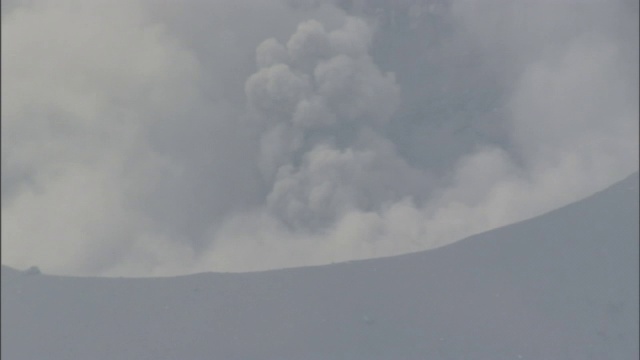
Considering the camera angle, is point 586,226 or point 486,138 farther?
point 486,138

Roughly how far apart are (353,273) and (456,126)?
55 cm

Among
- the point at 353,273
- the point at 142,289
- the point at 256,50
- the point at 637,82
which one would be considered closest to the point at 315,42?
the point at 256,50

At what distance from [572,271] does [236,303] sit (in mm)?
841

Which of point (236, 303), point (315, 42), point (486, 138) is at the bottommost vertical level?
point (236, 303)

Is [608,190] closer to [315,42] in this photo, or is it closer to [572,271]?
[572,271]

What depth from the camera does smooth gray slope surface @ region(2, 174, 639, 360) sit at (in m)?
1.93

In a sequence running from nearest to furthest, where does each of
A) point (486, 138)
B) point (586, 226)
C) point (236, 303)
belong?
point (236, 303), point (586, 226), point (486, 138)

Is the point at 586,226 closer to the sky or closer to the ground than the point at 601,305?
closer to the sky

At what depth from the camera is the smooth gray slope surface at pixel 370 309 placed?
1.93 meters

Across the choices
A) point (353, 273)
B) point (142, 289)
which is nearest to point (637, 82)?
point (353, 273)

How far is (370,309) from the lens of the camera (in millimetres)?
1994

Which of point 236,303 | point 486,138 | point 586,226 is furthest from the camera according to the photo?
point 486,138

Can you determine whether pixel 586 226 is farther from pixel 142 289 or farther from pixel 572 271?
pixel 142 289

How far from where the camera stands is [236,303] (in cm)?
200
